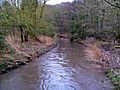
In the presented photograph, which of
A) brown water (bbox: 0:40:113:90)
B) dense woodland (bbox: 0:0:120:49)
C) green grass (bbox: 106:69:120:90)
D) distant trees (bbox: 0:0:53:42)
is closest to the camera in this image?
dense woodland (bbox: 0:0:120:49)

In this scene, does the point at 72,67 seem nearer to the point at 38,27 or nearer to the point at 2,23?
the point at 2,23

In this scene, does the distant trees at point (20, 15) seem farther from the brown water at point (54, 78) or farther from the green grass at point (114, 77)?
the green grass at point (114, 77)

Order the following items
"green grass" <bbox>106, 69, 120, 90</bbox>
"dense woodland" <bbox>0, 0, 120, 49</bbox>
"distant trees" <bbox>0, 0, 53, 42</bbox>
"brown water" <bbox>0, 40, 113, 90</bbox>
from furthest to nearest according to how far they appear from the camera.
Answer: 1. "distant trees" <bbox>0, 0, 53, 42</bbox>
2. "green grass" <bbox>106, 69, 120, 90</bbox>
3. "brown water" <bbox>0, 40, 113, 90</bbox>
4. "dense woodland" <bbox>0, 0, 120, 49</bbox>

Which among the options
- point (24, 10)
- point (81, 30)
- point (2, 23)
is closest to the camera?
point (2, 23)

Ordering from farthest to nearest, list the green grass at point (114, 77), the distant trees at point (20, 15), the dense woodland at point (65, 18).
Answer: the distant trees at point (20, 15) < the green grass at point (114, 77) < the dense woodland at point (65, 18)

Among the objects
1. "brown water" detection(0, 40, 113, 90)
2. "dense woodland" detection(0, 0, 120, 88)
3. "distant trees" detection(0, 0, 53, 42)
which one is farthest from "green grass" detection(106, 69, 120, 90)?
"distant trees" detection(0, 0, 53, 42)

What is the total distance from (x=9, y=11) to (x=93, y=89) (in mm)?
13361

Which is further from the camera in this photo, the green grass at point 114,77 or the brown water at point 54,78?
the green grass at point 114,77

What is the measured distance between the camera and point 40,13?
31.9 metres

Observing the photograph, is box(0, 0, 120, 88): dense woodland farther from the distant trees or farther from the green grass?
the green grass

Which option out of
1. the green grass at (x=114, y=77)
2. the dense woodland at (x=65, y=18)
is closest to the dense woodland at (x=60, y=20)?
the dense woodland at (x=65, y=18)

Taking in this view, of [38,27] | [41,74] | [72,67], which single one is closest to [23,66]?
[41,74]

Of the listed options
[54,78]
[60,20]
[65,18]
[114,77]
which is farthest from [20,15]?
[60,20]

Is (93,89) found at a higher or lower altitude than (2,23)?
lower
